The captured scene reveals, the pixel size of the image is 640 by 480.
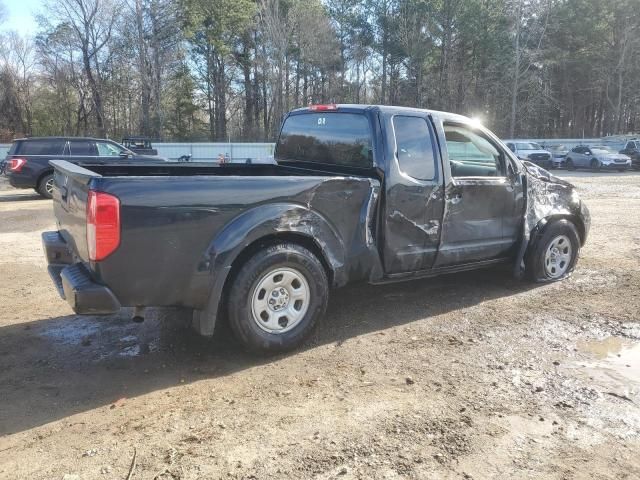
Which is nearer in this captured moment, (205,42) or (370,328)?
(370,328)

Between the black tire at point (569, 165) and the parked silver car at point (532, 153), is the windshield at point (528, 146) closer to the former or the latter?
the parked silver car at point (532, 153)

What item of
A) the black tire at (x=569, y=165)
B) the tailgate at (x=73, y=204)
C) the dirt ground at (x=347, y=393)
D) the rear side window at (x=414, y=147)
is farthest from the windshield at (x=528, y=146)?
the tailgate at (x=73, y=204)

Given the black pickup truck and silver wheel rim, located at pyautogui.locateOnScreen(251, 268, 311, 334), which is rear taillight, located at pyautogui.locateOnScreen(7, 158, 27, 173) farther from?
silver wheel rim, located at pyautogui.locateOnScreen(251, 268, 311, 334)

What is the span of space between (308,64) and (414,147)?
44.2 meters

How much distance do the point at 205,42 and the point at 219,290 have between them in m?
43.5

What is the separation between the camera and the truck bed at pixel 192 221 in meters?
3.39

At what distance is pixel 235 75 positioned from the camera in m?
47.7

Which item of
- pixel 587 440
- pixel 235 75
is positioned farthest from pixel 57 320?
pixel 235 75

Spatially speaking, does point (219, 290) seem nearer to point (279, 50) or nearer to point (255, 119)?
point (279, 50)

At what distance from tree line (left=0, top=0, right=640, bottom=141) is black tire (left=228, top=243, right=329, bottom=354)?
4004 centimetres

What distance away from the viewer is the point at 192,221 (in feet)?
11.6

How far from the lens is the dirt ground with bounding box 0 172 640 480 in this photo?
9.03 ft

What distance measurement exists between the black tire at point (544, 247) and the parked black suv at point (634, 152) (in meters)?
29.8

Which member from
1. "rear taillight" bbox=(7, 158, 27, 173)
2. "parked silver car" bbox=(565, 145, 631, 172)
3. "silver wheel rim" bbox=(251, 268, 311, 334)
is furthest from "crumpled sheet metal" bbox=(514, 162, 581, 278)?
"parked silver car" bbox=(565, 145, 631, 172)
